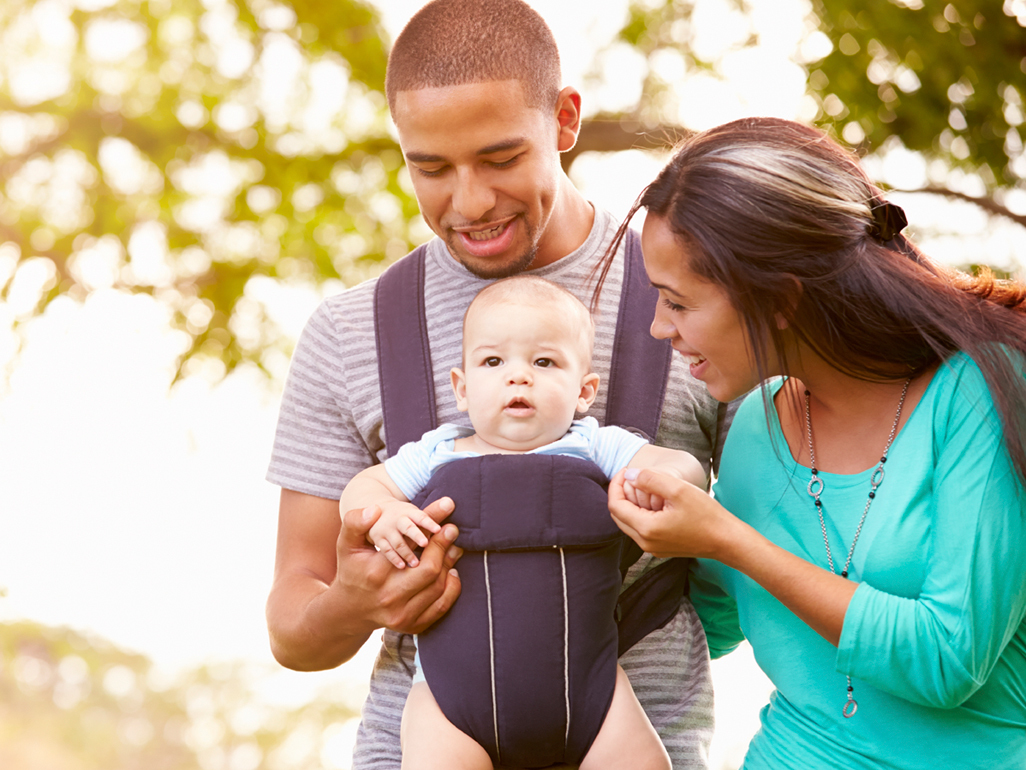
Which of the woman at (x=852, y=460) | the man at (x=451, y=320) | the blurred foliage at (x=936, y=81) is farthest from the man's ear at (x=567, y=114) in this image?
the blurred foliage at (x=936, y=81)

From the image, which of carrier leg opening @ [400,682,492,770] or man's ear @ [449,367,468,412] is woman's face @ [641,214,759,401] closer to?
man's ear @ [449,367,468,412]

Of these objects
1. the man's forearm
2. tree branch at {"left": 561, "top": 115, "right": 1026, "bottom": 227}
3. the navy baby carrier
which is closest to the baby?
the navy baby carrier

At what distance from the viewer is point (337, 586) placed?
1926mm

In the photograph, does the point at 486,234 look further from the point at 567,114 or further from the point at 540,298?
the point at 567,114

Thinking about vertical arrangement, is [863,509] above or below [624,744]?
above

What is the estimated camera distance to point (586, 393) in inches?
78.4

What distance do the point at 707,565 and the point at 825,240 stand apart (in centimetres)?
71

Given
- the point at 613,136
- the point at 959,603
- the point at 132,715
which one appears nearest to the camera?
the point at 959,603

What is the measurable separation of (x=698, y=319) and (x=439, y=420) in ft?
1.94

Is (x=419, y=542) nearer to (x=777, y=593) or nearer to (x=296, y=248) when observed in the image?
(x=777, y=593)

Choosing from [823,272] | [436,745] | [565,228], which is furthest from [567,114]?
[436,745]

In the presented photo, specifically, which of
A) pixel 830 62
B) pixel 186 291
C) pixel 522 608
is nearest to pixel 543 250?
pixel 522 608

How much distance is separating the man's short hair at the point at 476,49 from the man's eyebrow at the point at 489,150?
106mm

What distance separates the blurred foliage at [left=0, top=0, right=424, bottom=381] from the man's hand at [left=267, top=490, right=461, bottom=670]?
3.05 metres
